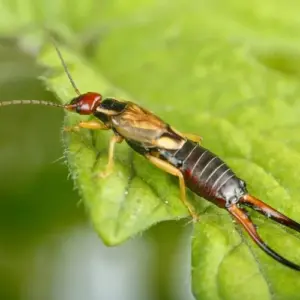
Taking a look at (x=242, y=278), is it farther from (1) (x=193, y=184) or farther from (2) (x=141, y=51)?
(2) (x=141, y=51)

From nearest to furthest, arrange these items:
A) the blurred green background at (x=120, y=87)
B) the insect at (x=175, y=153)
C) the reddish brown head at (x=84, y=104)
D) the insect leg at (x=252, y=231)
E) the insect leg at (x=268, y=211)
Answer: the insect leg at (x=252, y=231), the insect leg at (x=268, y=211), the insect at (x=175, y=153), the reddish brown head at (x=84, y=104), the blurred green background at (x=120, y=87)

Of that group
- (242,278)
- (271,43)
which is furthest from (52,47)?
(242,278)

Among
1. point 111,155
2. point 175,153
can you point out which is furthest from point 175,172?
point 111,155

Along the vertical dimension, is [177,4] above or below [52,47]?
above

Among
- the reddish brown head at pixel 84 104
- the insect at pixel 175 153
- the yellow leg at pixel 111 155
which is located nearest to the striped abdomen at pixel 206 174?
the insect at pixel 175 153

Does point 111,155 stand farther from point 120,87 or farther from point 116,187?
point 120,87

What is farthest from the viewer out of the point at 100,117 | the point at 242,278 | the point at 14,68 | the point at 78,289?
the point at 78,289

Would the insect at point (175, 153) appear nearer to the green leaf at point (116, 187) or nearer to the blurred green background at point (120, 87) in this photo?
the green leaf at point (116, 187)

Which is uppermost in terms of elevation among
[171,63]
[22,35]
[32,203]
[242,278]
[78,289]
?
[22,35]
